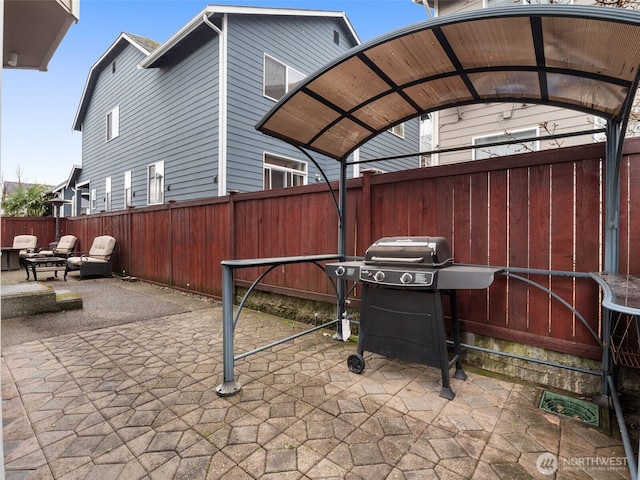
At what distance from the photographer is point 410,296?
2.42 meters

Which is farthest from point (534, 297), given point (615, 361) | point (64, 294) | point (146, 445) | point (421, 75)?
point (64, 294)

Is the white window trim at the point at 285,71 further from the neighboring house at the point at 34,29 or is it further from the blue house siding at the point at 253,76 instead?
the neighboring house at the point at 34,29

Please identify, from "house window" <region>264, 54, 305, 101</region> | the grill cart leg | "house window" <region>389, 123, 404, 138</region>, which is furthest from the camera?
"house window" <region>389, 123, 404, 138</region>

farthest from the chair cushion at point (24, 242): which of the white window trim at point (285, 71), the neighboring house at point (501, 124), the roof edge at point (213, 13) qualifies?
the neighboring house at point (501, 124)

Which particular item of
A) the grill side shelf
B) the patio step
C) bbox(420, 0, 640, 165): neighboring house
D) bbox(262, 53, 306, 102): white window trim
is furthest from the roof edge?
the grill side shelf

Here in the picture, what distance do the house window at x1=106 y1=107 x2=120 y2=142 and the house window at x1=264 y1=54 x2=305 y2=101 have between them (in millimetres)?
5862

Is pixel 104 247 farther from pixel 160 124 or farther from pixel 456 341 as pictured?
pixel 456 341

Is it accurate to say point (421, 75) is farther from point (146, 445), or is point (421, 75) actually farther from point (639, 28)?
point (146, 445)

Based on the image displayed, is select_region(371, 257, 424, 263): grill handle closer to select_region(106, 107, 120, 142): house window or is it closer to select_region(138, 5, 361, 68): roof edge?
select_region(138, 5, 361, 68): roof edge

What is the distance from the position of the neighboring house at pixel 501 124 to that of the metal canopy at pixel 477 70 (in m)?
2.06

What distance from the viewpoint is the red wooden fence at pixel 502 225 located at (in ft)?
7.79

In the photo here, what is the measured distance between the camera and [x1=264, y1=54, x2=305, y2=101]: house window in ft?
25.6

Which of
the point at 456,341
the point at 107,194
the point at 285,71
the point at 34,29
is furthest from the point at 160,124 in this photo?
the point at 456,341

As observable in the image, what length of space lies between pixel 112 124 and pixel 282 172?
6.85 meters
